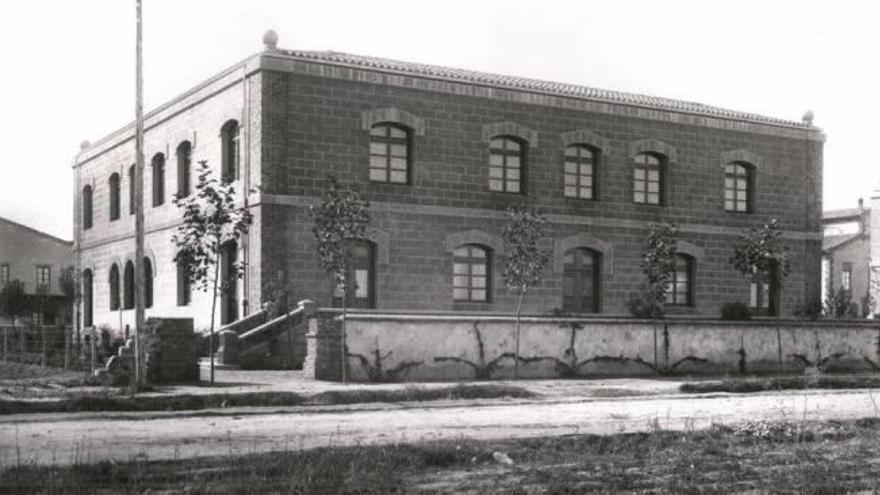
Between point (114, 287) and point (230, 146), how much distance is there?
1055 centimetres

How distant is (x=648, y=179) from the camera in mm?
32281

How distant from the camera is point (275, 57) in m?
26.0

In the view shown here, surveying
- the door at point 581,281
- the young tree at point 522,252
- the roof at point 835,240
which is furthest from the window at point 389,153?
the roof at point 835,240

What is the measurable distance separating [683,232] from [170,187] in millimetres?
15901

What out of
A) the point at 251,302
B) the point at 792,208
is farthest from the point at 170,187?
the point at 792,208

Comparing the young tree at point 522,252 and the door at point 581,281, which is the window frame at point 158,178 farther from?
the young tree at point 522,252

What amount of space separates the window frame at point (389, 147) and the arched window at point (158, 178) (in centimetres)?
844

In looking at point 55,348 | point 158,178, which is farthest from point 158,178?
point 55,348

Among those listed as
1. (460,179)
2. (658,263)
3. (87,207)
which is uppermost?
(460,179)

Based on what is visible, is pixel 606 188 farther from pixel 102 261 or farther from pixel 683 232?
pixel 102 261

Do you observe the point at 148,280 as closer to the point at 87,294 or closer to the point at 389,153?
the point at 87,294

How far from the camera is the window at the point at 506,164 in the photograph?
97.5 feet

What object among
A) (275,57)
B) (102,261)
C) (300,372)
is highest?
(275,57)

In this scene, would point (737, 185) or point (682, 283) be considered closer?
point (682, 283)
